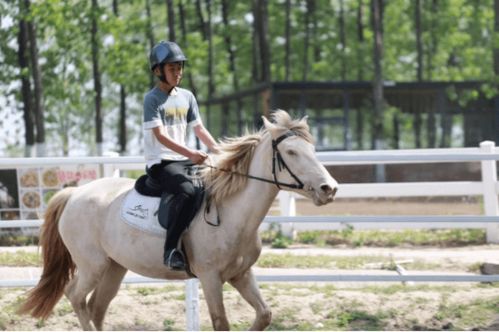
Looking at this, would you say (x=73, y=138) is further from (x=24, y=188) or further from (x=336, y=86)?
(x=24, y=188)

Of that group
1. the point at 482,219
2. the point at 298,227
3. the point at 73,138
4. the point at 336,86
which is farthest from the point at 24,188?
the point at 73,138

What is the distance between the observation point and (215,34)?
155 ft

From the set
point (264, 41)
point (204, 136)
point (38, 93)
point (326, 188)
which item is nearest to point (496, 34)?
point (38, 93)

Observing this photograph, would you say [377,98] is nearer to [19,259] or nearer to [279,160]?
[19,259]

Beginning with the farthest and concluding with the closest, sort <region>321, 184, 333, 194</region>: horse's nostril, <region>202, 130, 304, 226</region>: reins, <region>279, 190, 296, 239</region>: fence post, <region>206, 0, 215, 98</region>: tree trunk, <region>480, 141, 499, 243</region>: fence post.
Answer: <region>206, 0, 215, 98</region>: tree trunk, <region>279, 190, 296, 239</region>: fence post, <region>480, 141, 499, 243</region>: fence post, <region>202, 130, 304, 226</region>: reins, <region>321, 184, 333, 194</region>: horse's nostril

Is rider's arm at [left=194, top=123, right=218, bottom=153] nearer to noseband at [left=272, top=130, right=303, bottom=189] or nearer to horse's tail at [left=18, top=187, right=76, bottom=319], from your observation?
Result: noseband at [left=272, top=130, right=303, bottom=189]

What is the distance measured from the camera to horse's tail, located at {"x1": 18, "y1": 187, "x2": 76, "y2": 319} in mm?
8414

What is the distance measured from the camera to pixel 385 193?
Result: 601 inches

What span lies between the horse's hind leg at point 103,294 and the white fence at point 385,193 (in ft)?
3.42

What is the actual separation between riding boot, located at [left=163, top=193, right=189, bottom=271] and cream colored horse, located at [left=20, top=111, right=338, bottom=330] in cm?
11

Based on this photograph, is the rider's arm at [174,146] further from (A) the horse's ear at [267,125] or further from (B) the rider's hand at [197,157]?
(A) the horse's ear at [267,125]

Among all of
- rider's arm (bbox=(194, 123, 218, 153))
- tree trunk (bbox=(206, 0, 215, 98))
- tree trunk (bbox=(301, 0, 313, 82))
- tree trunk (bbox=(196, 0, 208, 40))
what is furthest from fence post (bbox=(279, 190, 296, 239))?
tree trunk (bbox=(301, 0, 313, 82))

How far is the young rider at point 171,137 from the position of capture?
7.29 m

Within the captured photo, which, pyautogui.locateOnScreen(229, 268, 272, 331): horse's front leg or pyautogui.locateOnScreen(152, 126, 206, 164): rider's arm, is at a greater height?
pyautogui.locateOnScreen(152, 126, 206, 164): rider's arm
